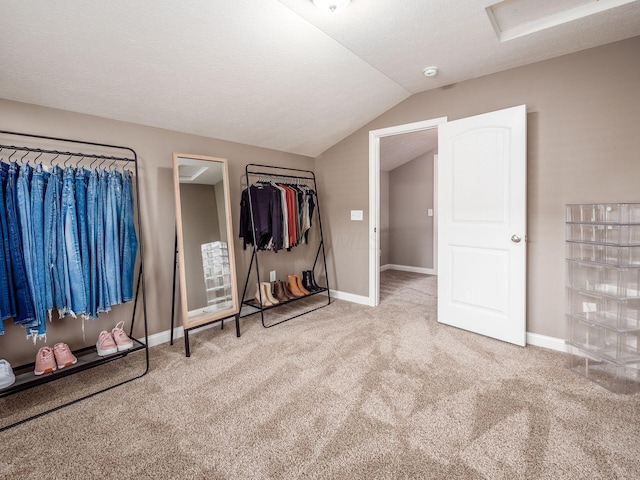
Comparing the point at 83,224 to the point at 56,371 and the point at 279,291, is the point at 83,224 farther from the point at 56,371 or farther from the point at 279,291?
the point at 279,291

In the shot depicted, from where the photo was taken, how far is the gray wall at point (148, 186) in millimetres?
2113

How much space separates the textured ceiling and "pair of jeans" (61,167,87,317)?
634 mm

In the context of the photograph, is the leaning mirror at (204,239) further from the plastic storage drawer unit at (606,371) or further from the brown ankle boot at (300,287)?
the plastic storage drawer unit at (606,371)

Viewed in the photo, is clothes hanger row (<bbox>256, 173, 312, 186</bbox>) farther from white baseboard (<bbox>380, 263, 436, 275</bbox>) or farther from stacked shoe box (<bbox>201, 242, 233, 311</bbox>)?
white baseboard (<bbox>380, 263, 436, 275</bbox>)

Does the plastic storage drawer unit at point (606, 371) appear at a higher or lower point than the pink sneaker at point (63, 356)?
lower

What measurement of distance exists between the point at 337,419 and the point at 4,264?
2074 millimetres

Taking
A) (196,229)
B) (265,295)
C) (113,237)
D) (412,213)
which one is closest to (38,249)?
(113,237)

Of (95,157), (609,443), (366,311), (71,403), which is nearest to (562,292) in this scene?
(609,443)

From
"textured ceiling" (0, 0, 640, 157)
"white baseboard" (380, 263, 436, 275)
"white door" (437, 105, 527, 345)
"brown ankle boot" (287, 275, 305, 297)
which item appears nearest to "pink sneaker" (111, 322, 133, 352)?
"textured ceiling" (0, 0, 640, 157)

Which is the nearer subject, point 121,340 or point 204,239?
point 121,340

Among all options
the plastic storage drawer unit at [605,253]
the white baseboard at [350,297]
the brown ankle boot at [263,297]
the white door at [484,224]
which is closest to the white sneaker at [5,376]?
the brown ankle boot at [263,297]

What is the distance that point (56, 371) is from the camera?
1893mm

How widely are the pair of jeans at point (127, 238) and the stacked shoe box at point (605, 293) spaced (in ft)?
10.5

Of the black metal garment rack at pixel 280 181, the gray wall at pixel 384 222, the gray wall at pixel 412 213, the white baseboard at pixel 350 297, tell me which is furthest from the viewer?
the gray wall at pixel 384 222
